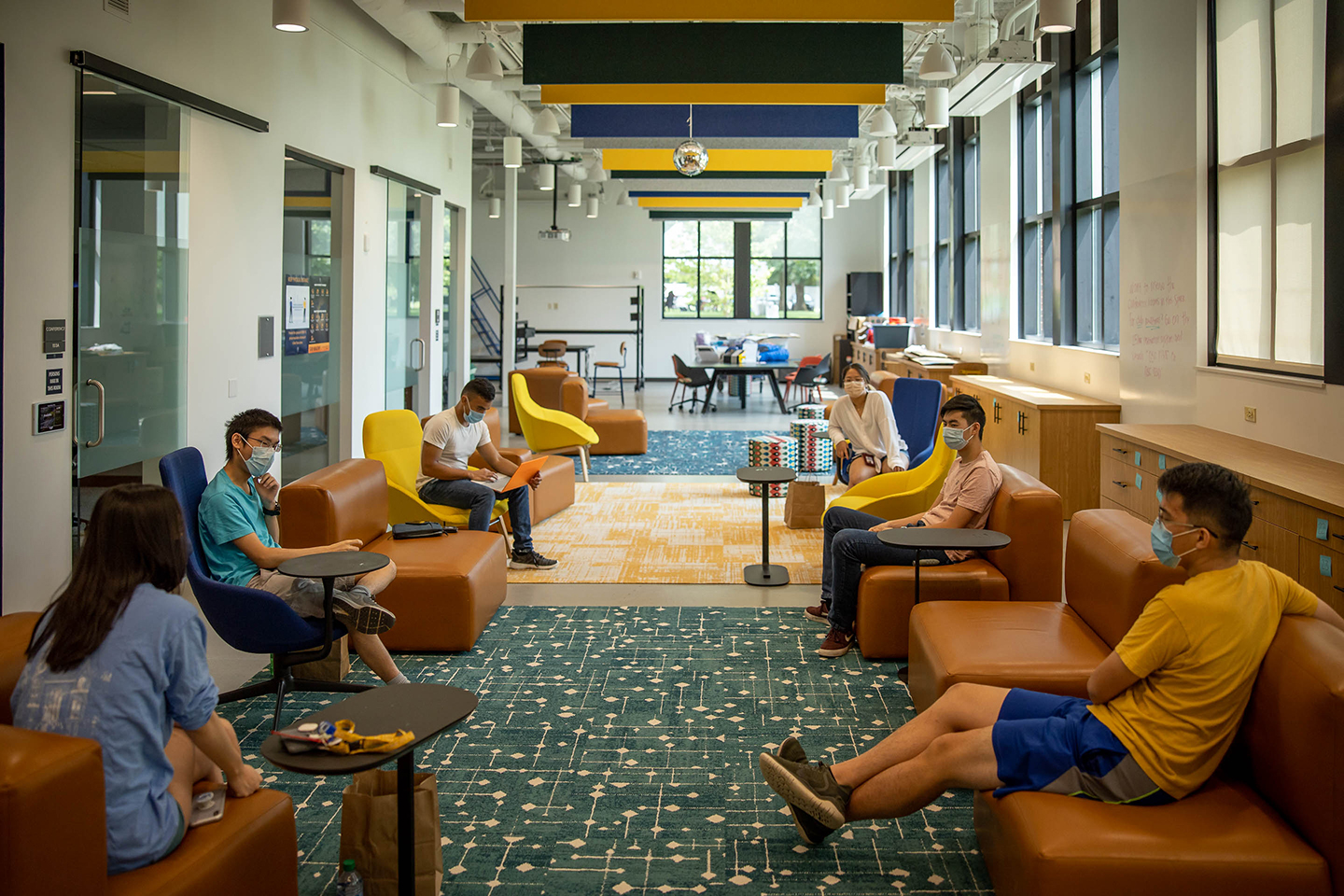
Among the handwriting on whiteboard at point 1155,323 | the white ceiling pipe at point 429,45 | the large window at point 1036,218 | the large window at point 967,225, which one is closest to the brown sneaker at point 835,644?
the handwriting on whiteboard at point 1155,323

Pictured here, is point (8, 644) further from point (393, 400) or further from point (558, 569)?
point (393, 400)

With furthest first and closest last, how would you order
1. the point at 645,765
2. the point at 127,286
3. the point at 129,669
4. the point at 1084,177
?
the point at 1084,177 < the point at 127,286 < the point at 645,765 < the point at 129,669

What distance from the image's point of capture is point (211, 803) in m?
2.40

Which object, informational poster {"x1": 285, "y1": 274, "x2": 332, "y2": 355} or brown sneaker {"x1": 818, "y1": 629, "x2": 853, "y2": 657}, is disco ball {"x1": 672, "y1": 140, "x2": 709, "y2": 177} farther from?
brown sneaker {"x1": 818, "y1": 629, "x2": 853, "y2": 657}

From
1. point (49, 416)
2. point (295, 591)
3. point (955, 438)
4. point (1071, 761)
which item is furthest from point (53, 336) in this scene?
point (1071, 761)

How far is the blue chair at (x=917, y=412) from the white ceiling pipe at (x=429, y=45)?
468 cm

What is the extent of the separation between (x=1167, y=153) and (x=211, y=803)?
7.03 m

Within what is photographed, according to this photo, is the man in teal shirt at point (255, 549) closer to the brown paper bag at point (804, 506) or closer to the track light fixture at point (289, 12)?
the track light fixture at point (289, 12)

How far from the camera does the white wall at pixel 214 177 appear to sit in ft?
15.7

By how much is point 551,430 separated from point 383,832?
698cm

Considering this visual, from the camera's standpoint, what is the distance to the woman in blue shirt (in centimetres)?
212

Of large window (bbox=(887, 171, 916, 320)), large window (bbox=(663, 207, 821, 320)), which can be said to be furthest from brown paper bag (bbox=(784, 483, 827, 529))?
large window (bbox=(663, 207, 821, 320))

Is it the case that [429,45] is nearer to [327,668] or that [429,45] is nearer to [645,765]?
[327,668]

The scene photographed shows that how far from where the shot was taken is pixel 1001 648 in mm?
3615
